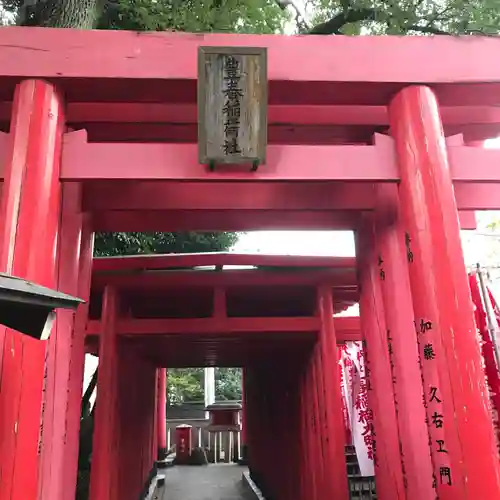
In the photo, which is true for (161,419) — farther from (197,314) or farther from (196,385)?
(197,314)

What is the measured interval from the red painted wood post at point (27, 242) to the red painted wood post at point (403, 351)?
2.57 m

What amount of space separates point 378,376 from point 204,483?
34.7ft

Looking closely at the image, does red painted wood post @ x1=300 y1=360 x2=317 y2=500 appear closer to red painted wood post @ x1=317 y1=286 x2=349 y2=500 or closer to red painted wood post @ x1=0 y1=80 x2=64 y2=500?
red painted wood post @ x1=317 y1=286 x2=349 y2=500

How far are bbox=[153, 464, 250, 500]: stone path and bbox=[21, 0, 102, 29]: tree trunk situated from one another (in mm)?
9504

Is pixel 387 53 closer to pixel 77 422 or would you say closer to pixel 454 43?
pixel 454 43

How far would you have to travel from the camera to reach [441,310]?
3.09m

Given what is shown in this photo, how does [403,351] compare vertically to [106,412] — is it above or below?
above

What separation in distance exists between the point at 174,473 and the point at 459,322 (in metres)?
14.1

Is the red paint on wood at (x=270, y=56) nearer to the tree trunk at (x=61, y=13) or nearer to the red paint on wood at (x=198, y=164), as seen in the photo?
the red paint on wood at (x=198, y=164)

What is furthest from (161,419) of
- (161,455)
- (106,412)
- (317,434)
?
(106,412)

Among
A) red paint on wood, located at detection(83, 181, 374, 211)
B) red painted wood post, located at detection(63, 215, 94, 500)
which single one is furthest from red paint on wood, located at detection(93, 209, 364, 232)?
red paint on wood, located at detection(83, 181, 374, 211)

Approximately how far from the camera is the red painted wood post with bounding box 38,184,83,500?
351 cm

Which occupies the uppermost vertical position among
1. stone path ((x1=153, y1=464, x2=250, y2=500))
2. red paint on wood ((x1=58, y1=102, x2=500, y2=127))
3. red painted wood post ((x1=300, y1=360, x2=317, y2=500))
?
red paint on wood ((x1=58, y1=102, x2=500, y2=127))

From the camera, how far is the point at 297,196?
4262 millimetres
